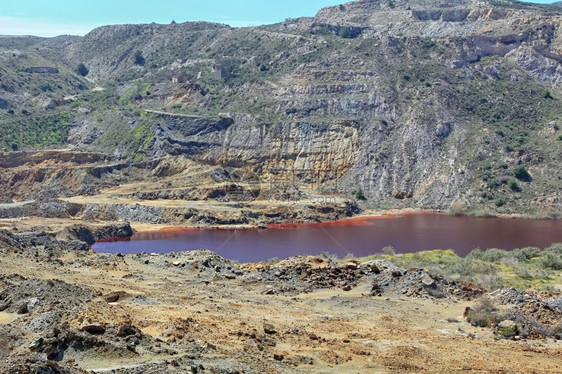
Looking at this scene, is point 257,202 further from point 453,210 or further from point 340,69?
point 340,69

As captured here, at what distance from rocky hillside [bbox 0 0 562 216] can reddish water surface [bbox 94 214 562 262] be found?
8478 millimetres

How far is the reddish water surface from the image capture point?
5706cm

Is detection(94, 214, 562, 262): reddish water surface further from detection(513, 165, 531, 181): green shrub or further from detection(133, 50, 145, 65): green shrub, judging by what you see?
detection(133, 50, 145, 65): green shrub

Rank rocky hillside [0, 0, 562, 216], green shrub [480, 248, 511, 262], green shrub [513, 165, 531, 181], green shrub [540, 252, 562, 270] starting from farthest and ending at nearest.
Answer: rocky hillside [0, 0, 562, 216]
green shrub [513, 165, 531, 181]
green shrub [480, 248, 511, 262]
green shrub [540, 252, 562, 270]

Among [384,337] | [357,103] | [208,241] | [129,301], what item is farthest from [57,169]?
[384,337]

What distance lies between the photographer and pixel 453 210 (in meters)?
81.8

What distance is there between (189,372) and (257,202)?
65.4 m

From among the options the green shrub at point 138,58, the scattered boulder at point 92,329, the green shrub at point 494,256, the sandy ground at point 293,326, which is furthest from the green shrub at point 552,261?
the green shrub at point 138,58

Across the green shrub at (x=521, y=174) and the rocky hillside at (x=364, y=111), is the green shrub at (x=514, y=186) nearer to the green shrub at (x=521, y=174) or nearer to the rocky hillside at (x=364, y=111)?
the rocky hillside at (x=364, y=111)

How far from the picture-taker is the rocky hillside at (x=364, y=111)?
87.4 m

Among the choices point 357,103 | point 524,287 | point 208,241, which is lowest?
point 208,241

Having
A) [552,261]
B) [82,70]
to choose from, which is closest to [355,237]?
[552,261]

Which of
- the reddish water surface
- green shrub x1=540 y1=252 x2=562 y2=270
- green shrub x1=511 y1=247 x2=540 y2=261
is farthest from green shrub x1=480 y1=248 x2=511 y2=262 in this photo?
the reddish water surface

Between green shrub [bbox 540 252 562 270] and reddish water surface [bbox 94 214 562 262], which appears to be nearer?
green shrub [bbox 540 252 562 270]
